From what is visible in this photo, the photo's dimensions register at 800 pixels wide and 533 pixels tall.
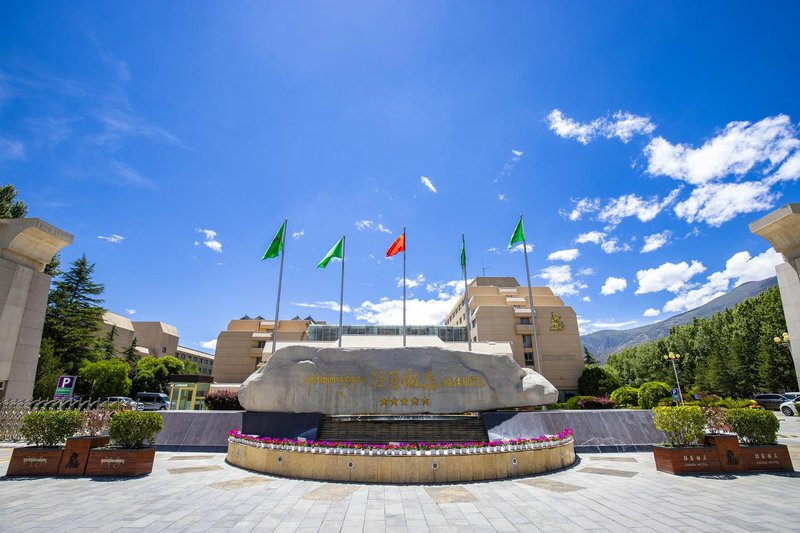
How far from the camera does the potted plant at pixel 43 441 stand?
395 inches

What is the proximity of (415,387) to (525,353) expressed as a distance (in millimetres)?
39479

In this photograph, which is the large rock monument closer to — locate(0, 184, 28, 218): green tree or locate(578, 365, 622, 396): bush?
locate(0, 184, 28, 218): green tree

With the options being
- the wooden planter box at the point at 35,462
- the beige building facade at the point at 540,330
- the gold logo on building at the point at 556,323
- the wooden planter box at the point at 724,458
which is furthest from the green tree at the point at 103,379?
the gold logo on building at the point at 556,323

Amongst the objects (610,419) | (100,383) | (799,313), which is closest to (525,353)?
(799,313)

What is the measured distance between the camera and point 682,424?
10.7m

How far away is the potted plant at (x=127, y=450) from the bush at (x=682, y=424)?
14.1 m

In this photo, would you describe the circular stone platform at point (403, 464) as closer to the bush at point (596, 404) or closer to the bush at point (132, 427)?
the bush at point (132, 427)

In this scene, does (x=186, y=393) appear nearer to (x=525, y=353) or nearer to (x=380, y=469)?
(x=380, y=469)

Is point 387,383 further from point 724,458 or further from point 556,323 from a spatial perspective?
point 556,323

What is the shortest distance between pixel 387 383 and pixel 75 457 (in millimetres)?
9897

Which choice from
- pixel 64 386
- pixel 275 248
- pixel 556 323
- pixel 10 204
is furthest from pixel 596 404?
pixel 10 204

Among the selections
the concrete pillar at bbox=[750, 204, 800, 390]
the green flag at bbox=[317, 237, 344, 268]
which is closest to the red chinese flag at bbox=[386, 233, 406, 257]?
the green flag at bbox=[317, 237, 344, 268]

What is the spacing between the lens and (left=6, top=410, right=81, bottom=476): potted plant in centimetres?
1003

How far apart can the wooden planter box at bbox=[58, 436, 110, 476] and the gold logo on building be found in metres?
48.5
